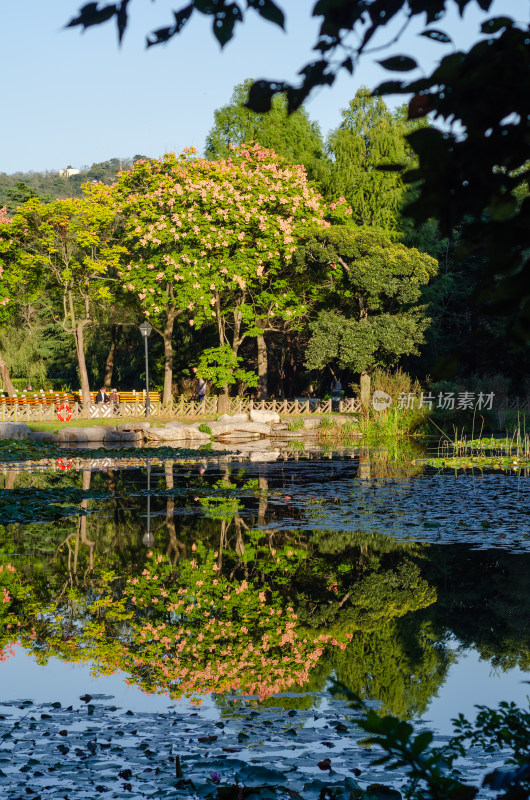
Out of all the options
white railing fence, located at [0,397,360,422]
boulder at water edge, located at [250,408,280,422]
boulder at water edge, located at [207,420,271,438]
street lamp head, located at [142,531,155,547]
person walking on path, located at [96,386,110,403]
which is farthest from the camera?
person walking on path, located at [96,386,110,403]

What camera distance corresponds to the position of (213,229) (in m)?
38.4

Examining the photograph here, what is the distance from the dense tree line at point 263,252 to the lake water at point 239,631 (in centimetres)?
2414

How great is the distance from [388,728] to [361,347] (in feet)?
121

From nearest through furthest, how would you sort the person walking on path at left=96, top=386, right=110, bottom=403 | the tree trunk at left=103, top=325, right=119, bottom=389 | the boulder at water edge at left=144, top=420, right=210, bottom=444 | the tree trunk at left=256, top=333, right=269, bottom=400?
the boulder at water edge at left=144, top=420, right=210, bottom=444 → the person walking on path at left=96, top=386, right=110, bottom=403 → the tree trunk at left=256, top=333, right=269, bottom=400 → the tree trunk at left=103, top=325, right=119, bottom=389

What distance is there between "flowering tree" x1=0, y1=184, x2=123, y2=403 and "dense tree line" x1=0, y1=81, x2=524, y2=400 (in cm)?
7

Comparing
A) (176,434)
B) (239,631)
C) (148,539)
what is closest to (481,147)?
(239,631)

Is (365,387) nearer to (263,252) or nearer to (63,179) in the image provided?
(263,252)

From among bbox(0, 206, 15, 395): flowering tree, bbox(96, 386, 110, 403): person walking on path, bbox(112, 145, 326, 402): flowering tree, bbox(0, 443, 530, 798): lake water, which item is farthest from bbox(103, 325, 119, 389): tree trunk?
bbox(0, 443, 530, 798): lake water

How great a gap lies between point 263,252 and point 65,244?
8.35m

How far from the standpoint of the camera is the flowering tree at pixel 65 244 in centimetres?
3897

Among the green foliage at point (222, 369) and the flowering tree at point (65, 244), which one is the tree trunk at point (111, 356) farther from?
the green foliage at point (222, 369)

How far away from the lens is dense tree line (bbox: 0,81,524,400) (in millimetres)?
38625

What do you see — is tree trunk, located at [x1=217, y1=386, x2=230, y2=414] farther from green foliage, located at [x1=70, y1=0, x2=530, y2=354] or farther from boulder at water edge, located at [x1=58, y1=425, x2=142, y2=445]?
green foliage, located at [x1=70, y1=0, x2=530, y2=354]

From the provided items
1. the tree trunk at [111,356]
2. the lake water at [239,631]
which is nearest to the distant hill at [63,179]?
the tree trunk at [111,356]
